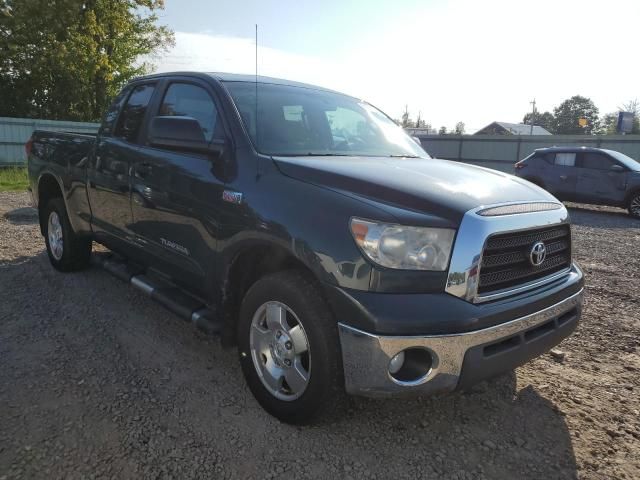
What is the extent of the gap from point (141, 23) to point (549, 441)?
2906cm

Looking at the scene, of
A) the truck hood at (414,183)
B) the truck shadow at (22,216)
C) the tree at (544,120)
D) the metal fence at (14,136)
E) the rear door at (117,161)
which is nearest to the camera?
the truck hood at (414,183)

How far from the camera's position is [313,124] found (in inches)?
132

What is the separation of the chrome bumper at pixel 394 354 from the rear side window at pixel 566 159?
1179cm

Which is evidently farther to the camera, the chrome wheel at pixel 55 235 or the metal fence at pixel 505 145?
the metal fence at pixel 505 145

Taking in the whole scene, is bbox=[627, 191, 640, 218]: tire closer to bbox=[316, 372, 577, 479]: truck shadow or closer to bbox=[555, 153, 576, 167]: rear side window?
bbox=[555, 153, 576, 167]: rear side window

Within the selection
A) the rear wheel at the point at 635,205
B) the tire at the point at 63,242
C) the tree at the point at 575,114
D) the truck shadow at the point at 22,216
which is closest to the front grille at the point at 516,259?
the tire at the point at 63,242

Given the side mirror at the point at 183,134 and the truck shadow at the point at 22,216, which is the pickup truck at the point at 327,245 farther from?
the truck shadow at the point at 22,216

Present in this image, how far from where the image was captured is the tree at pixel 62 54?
22453mm

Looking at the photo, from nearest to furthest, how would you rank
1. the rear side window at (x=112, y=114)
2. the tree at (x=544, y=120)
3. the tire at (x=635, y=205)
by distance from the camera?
the rear side window at (x=112, y=114) < the tire at (x=635, y=205) < the tree at (x=544, y=120)

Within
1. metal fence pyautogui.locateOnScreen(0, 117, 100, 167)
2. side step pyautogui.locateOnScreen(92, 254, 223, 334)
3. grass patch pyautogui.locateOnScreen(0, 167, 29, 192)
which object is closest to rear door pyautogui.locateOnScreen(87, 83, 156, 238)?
side step pyautogui.locateOnScreen(92, 254, 223, 334)

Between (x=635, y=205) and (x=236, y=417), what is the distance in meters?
11.9

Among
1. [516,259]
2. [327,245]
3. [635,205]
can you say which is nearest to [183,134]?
[327,245]

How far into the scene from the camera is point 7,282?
4832 mm

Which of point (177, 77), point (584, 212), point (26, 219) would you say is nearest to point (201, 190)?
point (177, 77)
